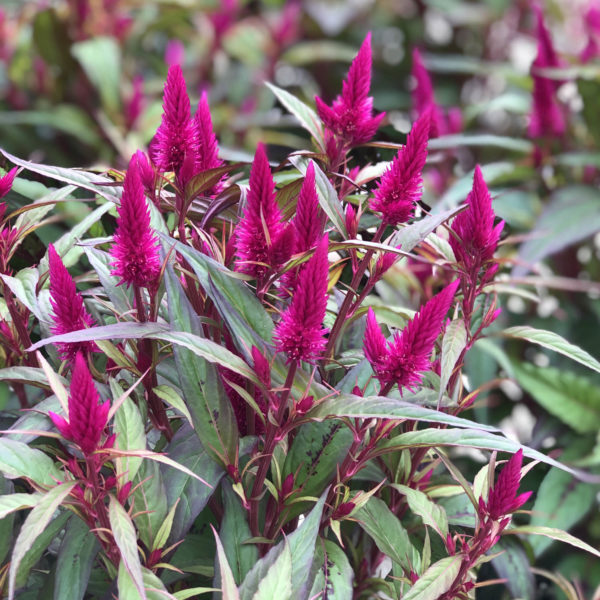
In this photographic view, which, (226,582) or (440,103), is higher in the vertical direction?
(440,103)

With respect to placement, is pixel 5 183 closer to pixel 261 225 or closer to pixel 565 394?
pixel 261 225

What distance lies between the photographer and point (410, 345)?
0.54 meters

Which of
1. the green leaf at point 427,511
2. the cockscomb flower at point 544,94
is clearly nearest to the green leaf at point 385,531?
the green leaf at point 427,511

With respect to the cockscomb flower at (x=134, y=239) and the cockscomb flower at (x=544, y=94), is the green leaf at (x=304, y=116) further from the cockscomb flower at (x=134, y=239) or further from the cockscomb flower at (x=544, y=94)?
the cockscomb flower at (x=544, y=94)

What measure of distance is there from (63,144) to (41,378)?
152cm

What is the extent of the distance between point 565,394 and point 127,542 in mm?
1011

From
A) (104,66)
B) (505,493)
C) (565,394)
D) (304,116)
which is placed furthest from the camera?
(104,66)

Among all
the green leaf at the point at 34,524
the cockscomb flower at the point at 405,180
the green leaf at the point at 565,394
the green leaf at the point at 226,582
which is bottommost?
the green leaf at the point at 565,394

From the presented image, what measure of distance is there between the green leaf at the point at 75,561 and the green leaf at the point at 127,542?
9cm

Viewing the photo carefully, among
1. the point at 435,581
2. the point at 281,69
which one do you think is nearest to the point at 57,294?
the point at 435,581

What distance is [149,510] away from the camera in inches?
23.3

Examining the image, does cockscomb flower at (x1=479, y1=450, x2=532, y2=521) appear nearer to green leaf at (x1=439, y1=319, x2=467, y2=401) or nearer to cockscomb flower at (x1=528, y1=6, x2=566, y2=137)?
green leaf at (x1=439, y1=319, x2=467, y2=401)

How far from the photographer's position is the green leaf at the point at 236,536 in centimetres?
62

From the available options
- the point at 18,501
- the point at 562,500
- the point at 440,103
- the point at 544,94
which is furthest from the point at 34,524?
the point at 440,103
